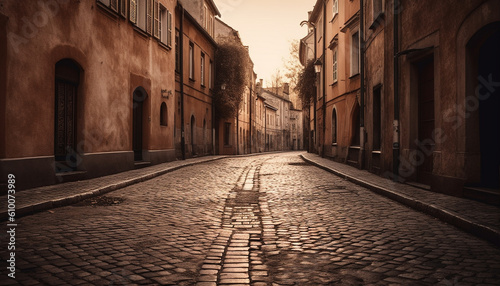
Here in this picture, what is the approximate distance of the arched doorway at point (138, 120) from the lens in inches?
580

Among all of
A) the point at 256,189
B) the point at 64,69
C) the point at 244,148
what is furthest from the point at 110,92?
the point at 244,148

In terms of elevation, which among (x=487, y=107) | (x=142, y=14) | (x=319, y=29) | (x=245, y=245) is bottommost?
(x=245, y=245)

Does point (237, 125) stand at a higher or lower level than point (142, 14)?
lower

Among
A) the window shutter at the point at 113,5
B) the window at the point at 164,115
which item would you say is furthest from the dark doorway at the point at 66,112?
the window at the point at 164,115

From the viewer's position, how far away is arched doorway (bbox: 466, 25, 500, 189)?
22.9 ft

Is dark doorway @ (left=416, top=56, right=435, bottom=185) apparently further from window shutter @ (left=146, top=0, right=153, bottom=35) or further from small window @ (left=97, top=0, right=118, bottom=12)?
window shutter @ (left=146, top=0, right=153, bottom=35)

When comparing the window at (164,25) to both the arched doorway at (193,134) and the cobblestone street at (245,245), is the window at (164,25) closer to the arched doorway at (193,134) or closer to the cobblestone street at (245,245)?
the arched doorway at (193,134)

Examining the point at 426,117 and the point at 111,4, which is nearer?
the point at 426,117

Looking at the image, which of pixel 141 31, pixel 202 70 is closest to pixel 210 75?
pixel 202 70

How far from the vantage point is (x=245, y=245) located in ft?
14.5

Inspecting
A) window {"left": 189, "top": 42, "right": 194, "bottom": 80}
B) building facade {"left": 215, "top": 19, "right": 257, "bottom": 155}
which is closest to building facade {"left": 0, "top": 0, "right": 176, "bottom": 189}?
window {"left": 189, "top": 42, "right": 194, "bottom": 80}

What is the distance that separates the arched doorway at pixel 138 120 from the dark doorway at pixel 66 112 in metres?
4.23

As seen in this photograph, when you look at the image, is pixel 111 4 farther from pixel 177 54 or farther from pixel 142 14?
pixel 177 54

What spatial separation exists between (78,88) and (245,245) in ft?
26.1
